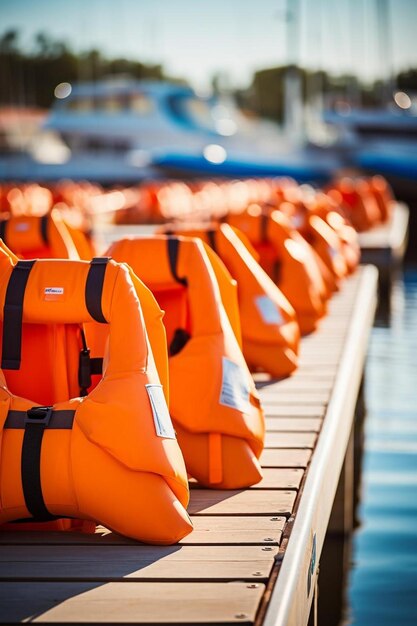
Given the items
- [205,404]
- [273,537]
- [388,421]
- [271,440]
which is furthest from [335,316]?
[273,537]

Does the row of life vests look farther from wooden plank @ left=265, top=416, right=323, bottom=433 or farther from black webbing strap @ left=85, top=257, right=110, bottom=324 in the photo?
wooden plank @ left=265, top=416, right=323, bottom=433

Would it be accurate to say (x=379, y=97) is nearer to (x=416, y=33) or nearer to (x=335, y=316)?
(x=416, y=33)

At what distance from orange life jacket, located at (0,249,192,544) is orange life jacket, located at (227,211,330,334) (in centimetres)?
515

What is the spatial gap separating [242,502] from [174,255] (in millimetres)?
1348

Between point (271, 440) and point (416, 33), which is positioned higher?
point (416, 33)

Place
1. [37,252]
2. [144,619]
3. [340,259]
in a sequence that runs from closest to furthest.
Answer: [144,619]
[37,252]
[340,259]

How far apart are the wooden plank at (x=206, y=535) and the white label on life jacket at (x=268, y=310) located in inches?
124

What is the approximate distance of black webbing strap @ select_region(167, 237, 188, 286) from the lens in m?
5.23

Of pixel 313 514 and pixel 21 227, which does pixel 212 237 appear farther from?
pixel 313 514

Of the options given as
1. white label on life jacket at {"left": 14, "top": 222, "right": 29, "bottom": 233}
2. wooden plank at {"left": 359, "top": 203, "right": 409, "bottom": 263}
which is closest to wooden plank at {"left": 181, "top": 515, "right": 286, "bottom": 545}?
white label on life jacket at {"left": 14, "top": 222, "right": 29, "bottom": 233}

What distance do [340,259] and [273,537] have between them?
30.9ft

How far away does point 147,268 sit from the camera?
209 inches

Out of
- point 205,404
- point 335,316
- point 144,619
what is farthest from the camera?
point 335,316

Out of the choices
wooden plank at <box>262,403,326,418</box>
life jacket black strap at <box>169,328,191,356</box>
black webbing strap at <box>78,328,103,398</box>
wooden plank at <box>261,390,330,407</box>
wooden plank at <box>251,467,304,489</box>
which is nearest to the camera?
black webbing strap at <box>78,328,103,398</box>
